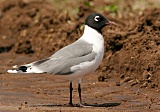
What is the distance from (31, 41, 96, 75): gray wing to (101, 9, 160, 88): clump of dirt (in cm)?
142

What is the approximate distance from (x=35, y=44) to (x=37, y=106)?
547 centimetres

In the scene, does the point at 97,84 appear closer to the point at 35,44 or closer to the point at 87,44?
the point at 87,44

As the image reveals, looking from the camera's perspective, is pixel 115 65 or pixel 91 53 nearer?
pixel 91 53

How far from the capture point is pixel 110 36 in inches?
463

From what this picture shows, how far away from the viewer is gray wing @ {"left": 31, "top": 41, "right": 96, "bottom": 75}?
902cm

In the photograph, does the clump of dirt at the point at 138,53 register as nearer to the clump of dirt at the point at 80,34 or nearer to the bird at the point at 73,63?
the clump of dirt at the point at 80,34

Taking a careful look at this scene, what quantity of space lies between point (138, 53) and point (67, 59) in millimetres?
2147

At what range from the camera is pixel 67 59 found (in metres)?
9.12

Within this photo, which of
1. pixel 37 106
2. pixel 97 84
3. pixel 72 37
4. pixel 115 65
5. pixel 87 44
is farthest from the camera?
pixel 72 37

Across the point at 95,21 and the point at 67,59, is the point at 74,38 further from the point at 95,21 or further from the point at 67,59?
the point at 67,59

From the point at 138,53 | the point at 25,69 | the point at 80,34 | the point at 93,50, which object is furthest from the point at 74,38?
the point at 25,69

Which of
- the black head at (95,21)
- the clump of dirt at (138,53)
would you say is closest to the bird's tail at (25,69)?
the black head at (95,21)

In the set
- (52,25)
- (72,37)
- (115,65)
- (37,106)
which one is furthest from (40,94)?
(52,25)

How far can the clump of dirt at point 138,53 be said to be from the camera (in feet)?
33.9
